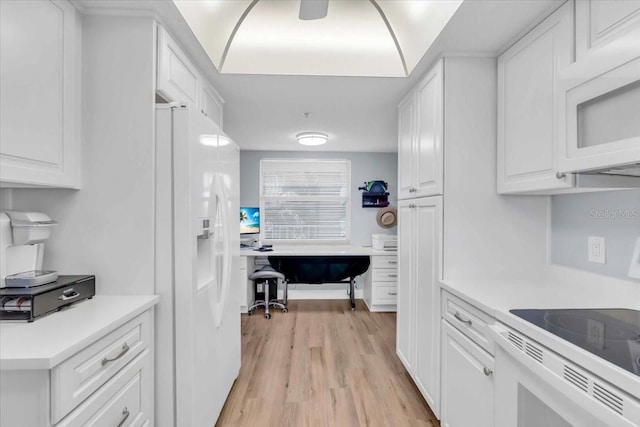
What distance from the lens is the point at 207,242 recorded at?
5.68 ft

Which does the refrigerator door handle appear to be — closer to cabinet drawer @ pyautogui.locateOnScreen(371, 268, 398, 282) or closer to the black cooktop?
the black cooktop

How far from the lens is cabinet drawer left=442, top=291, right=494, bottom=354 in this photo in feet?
4.50

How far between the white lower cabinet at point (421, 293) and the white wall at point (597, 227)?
0.64 m

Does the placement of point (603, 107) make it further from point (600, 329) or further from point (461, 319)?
point (461, 319)

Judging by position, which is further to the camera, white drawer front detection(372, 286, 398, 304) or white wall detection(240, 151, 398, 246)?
white wall detection(240, 151, 398, 246)

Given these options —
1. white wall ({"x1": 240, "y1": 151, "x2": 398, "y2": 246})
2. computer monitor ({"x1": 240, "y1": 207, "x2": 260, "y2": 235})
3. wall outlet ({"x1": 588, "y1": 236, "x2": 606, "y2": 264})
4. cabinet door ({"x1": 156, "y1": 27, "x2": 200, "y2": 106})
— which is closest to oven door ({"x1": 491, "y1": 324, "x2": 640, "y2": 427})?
wall outlet ({"x1": 588, "y1": 236, "x2": 606, "y2": 264})

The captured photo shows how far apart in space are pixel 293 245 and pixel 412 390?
3.05 meters

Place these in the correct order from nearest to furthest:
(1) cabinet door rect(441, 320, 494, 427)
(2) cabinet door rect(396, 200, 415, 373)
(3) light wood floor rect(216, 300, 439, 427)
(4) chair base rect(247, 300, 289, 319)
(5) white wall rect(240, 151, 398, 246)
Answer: (1) cabinet door rect(441, 320, 494, 427) < (3) light wood floor rect(216, 300, 439, 427) < (2) cabinet door rect(396, 200, 415, 373) < (4) chair base rect(247, 300, 289, 319) < (5) white wall rect(240, 151, 398, 246)

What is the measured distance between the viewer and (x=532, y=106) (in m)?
1.54

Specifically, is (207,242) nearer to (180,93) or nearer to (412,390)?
(180,93)

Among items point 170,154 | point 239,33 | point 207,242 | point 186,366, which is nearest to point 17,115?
point 170,154

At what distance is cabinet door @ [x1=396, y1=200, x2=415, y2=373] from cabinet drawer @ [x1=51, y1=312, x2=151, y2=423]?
174 centimetres

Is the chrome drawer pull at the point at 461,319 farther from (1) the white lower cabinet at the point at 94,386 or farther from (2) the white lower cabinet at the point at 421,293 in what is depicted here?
(1) the white lower cabinet at the point at 94,386

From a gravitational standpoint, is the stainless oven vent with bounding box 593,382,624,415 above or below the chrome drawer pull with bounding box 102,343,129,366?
above
